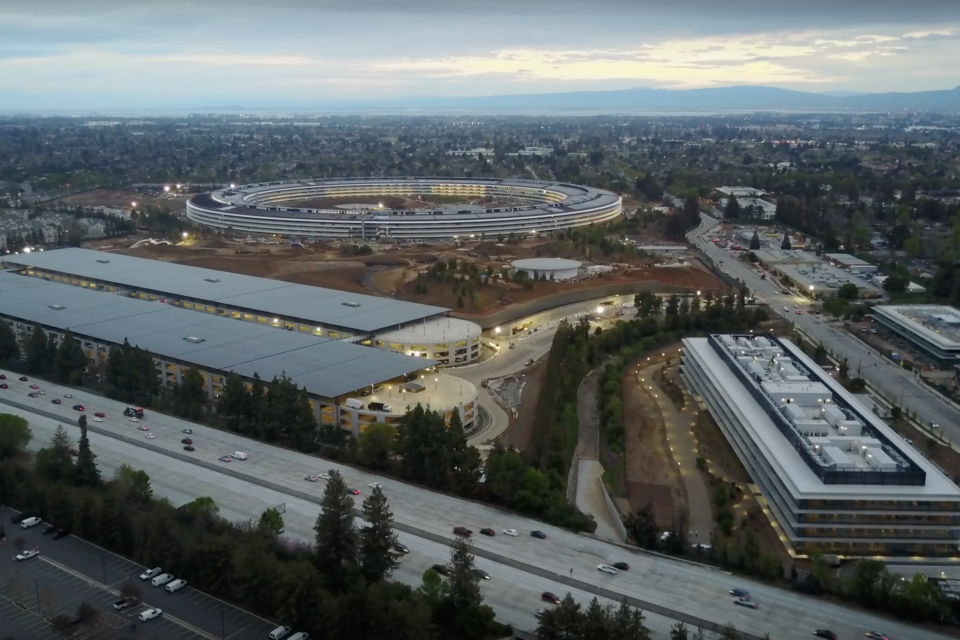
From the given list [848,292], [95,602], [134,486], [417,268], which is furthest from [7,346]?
[848,292]

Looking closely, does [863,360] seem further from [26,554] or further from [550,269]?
[26,554]

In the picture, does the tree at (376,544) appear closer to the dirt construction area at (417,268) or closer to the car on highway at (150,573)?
the car on highway at (150,573)

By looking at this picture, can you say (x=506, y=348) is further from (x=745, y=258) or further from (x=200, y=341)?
(x=745, y=258)

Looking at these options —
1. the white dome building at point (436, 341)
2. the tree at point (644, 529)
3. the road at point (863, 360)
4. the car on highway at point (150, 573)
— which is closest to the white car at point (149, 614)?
the car on highway at point (150, 573)

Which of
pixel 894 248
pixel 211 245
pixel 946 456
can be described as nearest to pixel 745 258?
pixel 894 248

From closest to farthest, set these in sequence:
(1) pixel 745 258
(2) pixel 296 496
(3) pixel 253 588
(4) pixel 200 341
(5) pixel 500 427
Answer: (3) pixel 253 588 < (2) pixel 296 496 < (5) pixel 500 427 < (4) pixel 200 341 < (1) pixel 745 258

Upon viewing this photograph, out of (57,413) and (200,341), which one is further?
(200,341)
